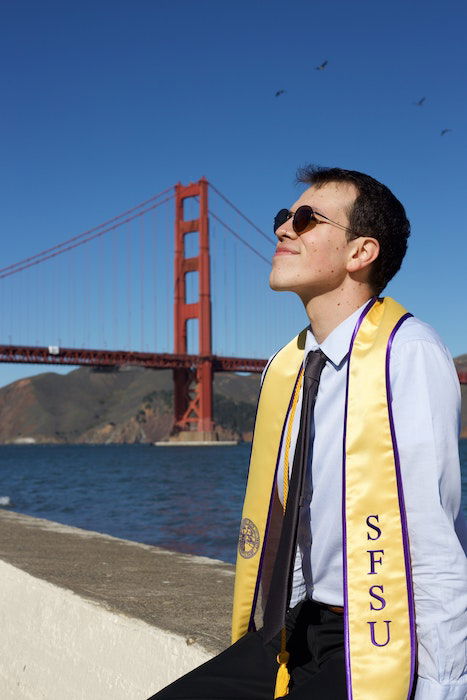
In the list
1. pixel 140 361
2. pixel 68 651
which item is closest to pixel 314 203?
pixel 68 651

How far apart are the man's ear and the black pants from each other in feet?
1.48

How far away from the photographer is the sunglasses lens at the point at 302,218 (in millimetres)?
1192

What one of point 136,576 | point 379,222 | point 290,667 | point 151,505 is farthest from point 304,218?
point 151,505

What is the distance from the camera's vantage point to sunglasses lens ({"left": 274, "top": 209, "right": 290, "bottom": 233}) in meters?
1.26

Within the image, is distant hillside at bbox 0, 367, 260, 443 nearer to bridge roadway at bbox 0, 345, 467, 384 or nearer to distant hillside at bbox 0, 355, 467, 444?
distant hillside at bbox 0, 355, 467, 444

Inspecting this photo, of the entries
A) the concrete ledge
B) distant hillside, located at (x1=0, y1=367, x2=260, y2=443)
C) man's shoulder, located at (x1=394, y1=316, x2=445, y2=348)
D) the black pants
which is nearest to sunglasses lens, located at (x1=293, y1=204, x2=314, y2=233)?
man's shoulder, located at (x1=394, y1=316, x2=445, y2=348)

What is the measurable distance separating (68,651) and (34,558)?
71 centimetres

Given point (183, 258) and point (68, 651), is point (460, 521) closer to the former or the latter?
point (68, 651)

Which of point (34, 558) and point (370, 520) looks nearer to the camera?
point (370, 520)

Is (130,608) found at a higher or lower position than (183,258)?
lower

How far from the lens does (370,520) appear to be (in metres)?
0.97

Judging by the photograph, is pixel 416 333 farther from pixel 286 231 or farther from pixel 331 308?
pixel 286 231

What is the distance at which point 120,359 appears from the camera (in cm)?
3972

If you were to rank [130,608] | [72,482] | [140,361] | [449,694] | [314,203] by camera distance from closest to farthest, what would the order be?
[449,694], [314,203], [130,608], [72,482], [140,361]
